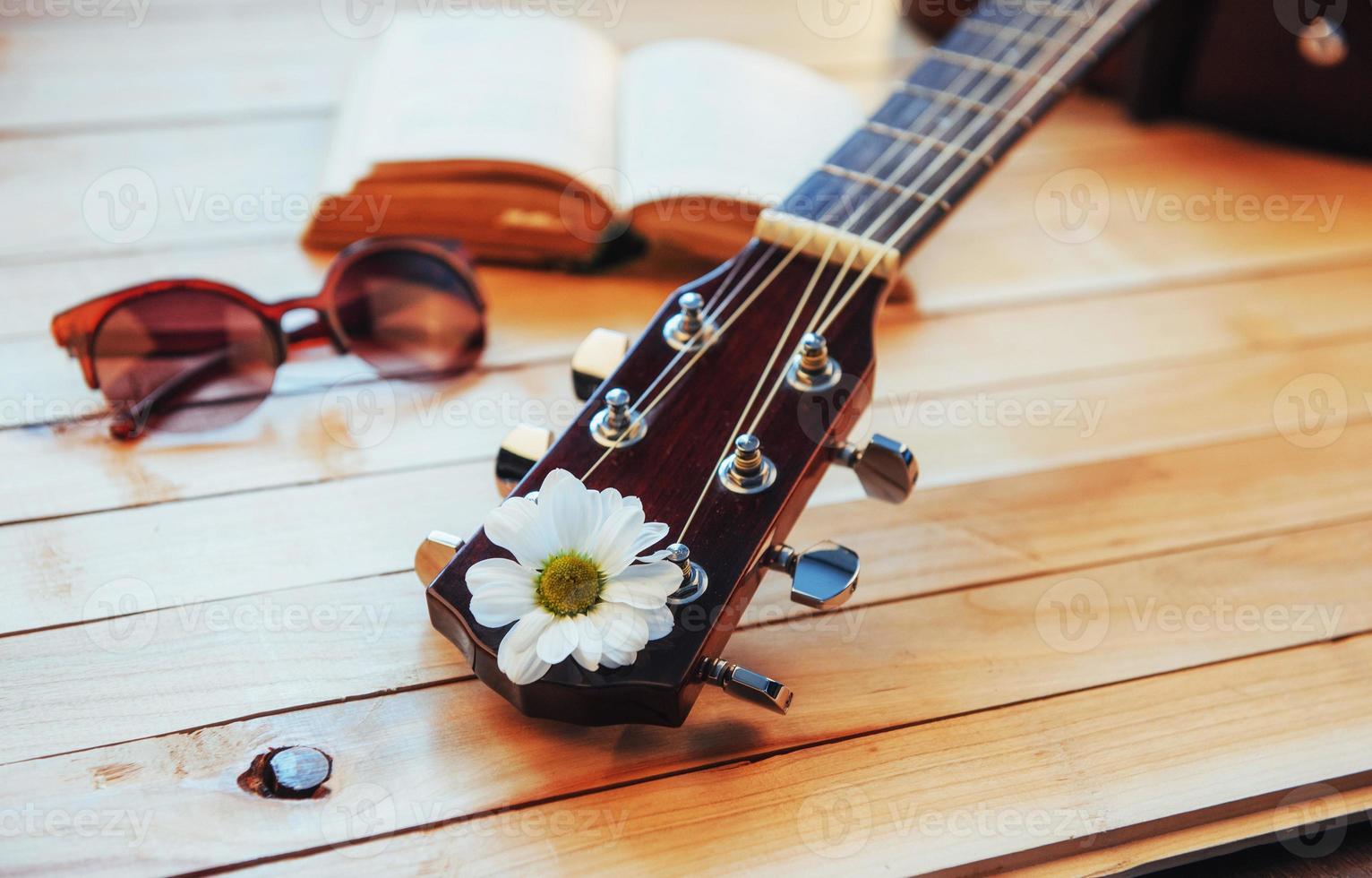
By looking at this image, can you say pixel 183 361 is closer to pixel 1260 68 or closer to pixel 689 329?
pixel 689 329

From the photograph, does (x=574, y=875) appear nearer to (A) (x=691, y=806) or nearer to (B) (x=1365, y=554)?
(A) (x=691, y=806)

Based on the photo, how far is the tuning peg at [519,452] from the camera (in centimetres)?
68

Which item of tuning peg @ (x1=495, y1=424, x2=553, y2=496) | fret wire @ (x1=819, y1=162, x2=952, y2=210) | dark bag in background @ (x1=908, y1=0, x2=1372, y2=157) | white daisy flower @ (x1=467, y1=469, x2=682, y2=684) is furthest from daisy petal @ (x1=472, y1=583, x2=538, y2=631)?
dark bag in background @ (x1=908, y1=0, x2=1372, y2=157)

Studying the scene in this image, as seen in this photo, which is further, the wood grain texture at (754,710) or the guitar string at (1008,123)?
the guitar string at (1008,123)

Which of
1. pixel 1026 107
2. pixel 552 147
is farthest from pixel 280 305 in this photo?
pixel 1026 107

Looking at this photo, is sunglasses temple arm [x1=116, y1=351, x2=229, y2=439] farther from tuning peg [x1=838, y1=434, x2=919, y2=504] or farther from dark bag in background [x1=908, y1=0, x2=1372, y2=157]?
dark bag in background [x1=908, y1=0, x2=1372, y2=157]

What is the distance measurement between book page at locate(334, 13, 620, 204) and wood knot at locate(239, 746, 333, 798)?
1.75 ft

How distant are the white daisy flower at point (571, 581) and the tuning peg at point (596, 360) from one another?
0.15m

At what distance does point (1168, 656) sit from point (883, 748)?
0.68 feet

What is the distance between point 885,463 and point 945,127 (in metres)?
0.38

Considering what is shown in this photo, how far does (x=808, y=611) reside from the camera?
2.48 feet

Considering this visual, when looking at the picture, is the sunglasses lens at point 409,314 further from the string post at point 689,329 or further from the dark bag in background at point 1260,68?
the dark bag in background at point 1260,68

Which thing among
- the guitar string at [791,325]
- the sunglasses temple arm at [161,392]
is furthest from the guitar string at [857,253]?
the sunglasses temple arm at [161,392]

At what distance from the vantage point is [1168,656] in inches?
29.1
